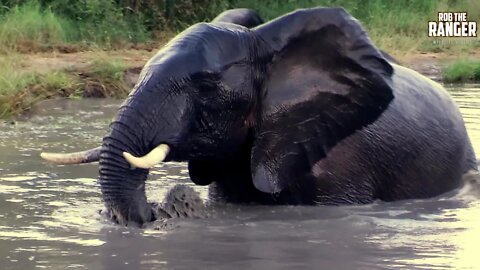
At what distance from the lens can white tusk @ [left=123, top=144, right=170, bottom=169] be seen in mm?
5297

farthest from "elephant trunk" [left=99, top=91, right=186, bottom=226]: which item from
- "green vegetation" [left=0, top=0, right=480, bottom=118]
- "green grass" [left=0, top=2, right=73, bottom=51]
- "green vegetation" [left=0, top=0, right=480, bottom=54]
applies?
"green grass" [left=0, top=2, right=73, bottom=51]

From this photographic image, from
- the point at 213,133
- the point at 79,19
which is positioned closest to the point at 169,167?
the point at 213,133

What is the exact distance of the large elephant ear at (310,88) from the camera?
6.08 m

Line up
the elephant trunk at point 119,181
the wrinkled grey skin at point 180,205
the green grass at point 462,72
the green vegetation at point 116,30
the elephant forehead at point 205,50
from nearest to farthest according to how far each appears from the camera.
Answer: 1. the elephant trunk at point 119,181
2. the elephant forehead at point 205,50
3. the wrinkled grey skin at point 180,205
4. the green vegetation at point 116,30
5. the green grass at point 462,72

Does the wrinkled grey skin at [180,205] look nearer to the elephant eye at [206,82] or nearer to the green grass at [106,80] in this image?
the elephant eye at [206,82]

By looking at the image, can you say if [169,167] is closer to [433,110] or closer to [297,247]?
[433,110]

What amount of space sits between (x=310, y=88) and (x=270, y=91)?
0.22m

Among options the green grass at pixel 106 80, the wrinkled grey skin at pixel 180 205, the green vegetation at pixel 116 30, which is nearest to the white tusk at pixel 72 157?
the wrinkled grey skin at pixel 180 205

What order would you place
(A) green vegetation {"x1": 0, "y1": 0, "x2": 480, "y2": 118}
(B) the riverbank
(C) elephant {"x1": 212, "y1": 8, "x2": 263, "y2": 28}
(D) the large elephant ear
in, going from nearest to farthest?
(D) the large elephant ear < (C) elephant {"x1": 212, "y1": 8, "x2": 263, "y2": 28} < (B) the riverbank < (A) green vegetation {"x1": 0, "y1": 0, "x2": 480, "y2": 118}

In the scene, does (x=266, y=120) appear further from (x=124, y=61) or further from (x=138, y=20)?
(x=138, y=20)

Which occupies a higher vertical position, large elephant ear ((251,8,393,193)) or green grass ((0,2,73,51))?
green grass ((0,2,73,51))

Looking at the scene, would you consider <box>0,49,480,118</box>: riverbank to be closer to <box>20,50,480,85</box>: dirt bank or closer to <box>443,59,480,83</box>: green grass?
<box>20,50,480,85</box>: dirt bank

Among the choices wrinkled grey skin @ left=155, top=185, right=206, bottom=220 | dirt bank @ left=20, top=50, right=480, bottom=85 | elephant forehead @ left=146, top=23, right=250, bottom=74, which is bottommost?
wrinkled grey skin @ left=155, top=185, right=206, bottom=220

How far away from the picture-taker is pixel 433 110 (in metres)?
7.31
